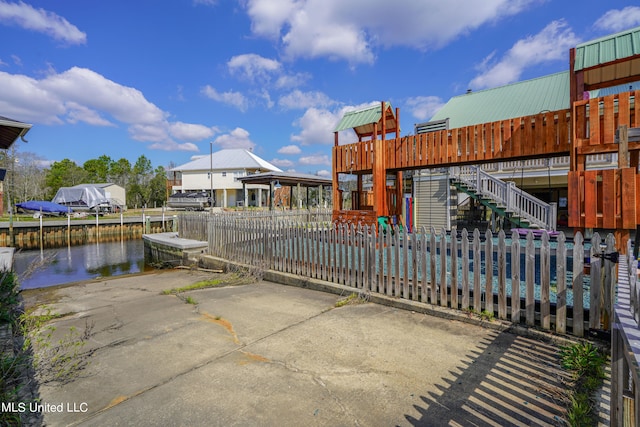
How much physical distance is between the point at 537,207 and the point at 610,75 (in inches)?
257

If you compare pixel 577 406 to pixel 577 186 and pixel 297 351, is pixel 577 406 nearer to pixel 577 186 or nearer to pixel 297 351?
pixel 297 351

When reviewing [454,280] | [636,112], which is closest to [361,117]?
[636,112]

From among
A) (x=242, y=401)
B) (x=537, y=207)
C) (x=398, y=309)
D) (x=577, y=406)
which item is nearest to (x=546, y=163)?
(x=537, y=207)

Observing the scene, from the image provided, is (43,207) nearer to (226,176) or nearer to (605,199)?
(226,176)

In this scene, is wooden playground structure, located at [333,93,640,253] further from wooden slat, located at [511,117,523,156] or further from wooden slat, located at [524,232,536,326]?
wooden slat, located at [524,232,536,326]

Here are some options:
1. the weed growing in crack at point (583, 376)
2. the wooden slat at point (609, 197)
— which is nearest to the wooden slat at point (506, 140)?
the wooden slat at point (609, 197)

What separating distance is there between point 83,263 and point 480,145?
17.9m

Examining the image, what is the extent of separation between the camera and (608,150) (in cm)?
517

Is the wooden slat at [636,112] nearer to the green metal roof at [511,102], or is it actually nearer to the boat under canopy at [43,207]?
the green metal roof at [511,102]

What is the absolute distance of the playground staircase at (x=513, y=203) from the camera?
11.7m

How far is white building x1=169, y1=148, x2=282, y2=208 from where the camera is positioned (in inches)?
1829

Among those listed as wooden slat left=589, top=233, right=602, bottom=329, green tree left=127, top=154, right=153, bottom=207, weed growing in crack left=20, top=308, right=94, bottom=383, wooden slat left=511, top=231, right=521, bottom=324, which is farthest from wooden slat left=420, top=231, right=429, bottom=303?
green tree left=127, top=154, right=153, bottom=207

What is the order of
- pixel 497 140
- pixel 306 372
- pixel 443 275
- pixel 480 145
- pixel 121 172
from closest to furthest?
pixel 306 372 < pixel 443 275 < pixel 497 140 < pixel 480 145 < pixel 121 172

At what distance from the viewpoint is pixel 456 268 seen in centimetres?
446
